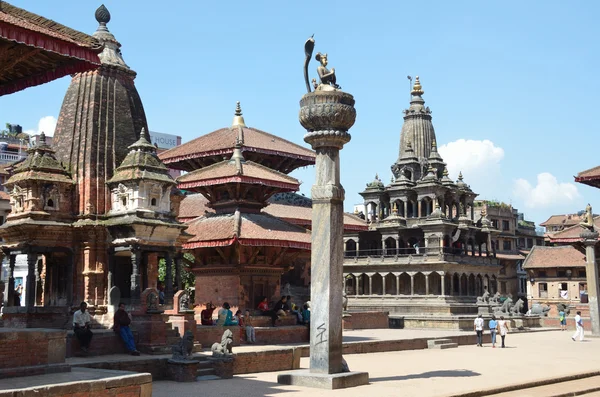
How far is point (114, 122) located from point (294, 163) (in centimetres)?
1285

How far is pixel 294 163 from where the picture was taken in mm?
36406

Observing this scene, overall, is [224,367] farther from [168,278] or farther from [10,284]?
[10,284]

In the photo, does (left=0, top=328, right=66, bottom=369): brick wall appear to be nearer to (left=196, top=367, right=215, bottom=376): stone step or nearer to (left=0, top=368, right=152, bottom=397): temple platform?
(left=0, top=368, right=152, bottom=397): temple platform

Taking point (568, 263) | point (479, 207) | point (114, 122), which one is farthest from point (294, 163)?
point (479, 207)

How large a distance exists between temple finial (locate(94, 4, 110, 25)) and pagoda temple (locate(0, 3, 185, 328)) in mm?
2476

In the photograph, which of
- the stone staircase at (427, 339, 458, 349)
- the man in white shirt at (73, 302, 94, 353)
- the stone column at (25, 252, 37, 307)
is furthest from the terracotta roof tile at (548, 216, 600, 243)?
the man in white shirt at (73, 302, 94, 353)

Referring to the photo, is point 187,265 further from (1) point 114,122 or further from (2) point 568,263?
(2) point 568,263

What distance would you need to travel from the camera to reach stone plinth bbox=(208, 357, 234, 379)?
1786 cm

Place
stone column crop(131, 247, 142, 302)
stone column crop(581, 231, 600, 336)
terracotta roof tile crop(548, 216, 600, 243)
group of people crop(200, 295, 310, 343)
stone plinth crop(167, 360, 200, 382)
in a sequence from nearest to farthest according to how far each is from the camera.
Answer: stone plinth crop(167, 360, 200, 382)
stone column crop(131, 247, 142, 302)
group of people crop(200, 295, 310, 343)
stone column crop(581, 231, 600, 336)
terracotta roof tile crop(548, 216, 600, 243)

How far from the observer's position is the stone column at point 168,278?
23.2m

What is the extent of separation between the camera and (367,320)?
39.8m

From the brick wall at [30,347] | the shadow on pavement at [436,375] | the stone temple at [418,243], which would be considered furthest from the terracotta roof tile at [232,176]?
the stone temple at [418,243]

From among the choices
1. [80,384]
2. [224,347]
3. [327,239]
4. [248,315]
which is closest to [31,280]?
[248,315]

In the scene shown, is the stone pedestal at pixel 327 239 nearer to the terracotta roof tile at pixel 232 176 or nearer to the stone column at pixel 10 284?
the stone column at pixel 10 284
